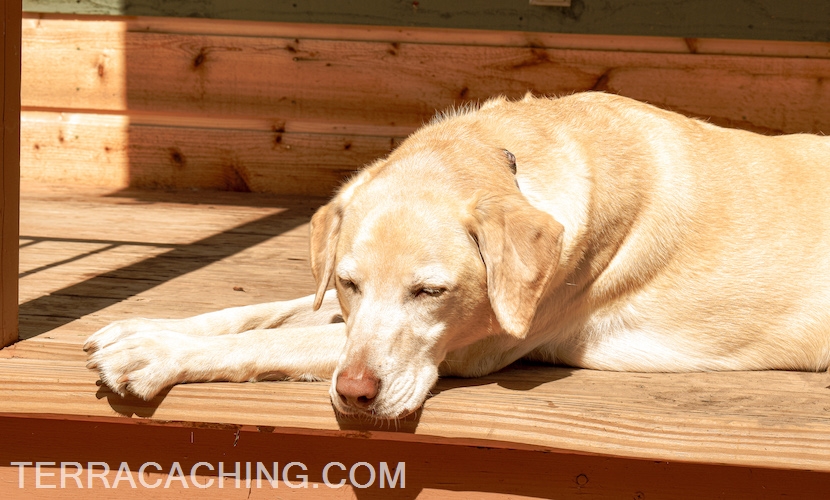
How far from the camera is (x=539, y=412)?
7.57 ft

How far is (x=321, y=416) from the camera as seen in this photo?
235cm

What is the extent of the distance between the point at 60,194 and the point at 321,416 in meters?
3.80

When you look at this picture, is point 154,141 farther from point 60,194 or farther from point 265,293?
point 265,293

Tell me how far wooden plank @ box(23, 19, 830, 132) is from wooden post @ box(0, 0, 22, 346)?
3.25 metres

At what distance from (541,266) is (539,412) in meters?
0.39

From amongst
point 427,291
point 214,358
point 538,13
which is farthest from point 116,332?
point 538,13

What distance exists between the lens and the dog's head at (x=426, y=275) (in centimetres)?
219

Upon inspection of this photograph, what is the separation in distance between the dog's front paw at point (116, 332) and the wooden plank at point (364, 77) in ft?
11.1

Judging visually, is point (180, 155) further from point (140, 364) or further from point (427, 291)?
point (427, 291)

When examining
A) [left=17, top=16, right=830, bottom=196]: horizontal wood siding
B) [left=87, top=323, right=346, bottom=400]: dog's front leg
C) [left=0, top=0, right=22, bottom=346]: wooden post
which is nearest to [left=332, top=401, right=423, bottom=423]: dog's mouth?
[left=87, top=323, right=346, bottom=400]: dog's front leg

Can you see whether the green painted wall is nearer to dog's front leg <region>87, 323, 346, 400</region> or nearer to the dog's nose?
dog's front leg <region>87, 323, 346, 400</region>

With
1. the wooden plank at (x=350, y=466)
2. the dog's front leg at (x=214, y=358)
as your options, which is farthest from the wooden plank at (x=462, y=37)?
the wooden plank at (x=350, y=466)

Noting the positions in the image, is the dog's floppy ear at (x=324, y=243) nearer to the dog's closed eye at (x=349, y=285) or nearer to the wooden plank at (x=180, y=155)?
the dog's closed eye at (x=349, y=285)

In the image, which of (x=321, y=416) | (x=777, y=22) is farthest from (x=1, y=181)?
(x=777, y=22)
